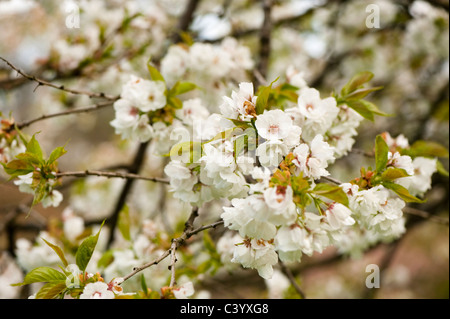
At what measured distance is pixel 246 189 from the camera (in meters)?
0.94

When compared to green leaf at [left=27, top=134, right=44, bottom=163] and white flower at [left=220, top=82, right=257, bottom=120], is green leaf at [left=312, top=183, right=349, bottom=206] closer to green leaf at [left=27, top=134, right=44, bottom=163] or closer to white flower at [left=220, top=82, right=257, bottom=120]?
white flower at [left=220, top=82, right=257, bottom=120]

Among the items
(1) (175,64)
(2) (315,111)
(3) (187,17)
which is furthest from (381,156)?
(3) (187,17)

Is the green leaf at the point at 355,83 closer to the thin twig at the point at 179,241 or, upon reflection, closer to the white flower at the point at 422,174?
the white flower at the point at 422,174

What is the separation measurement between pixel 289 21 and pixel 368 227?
2045 millimetres

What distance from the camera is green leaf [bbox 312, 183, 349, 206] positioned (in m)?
0.76

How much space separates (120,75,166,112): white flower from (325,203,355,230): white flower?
64 cm

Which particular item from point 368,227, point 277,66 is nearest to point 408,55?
point 277,66

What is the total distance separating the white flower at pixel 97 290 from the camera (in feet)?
2.73

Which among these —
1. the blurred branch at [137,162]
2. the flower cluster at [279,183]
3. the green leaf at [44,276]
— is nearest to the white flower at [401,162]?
the flower cluster at [279,183]

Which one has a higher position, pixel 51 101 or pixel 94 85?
pixel 51 101

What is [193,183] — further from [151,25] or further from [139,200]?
[139,200]

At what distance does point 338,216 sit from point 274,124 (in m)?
0.24

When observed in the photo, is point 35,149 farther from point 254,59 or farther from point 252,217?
point 254,59
